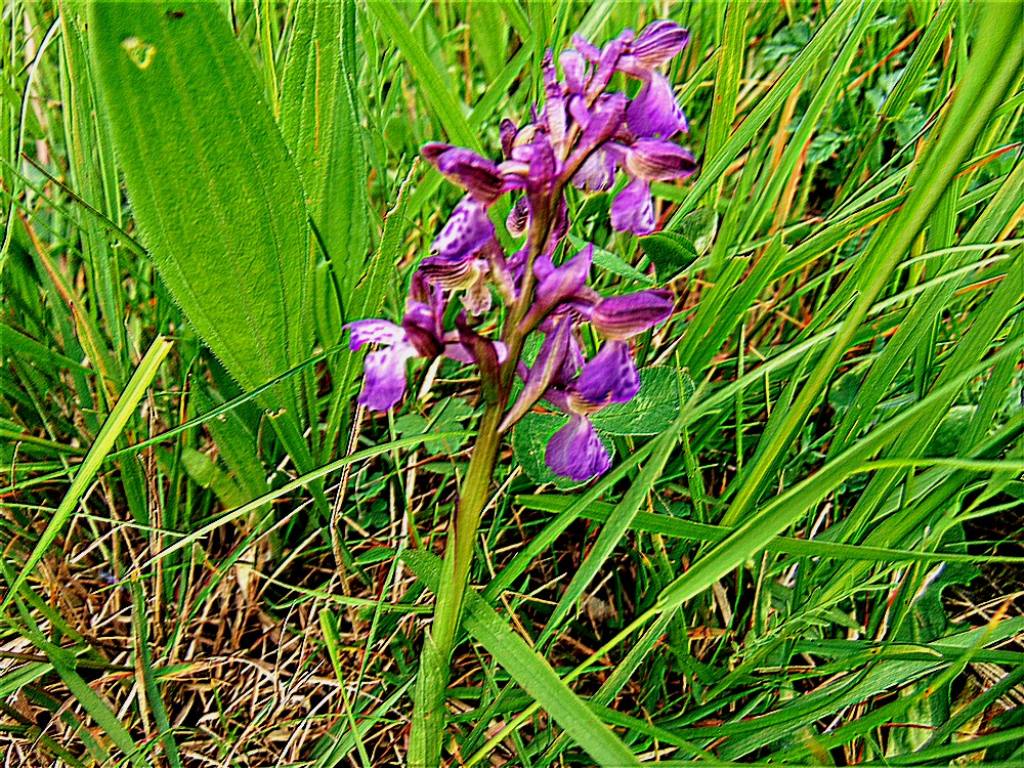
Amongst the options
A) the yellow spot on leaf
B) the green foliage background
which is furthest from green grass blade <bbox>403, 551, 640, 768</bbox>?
the yellow spot on leaf

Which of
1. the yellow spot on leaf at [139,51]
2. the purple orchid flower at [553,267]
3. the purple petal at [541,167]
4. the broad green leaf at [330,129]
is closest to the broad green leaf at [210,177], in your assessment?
the yellow spot on leaf at [139,51]

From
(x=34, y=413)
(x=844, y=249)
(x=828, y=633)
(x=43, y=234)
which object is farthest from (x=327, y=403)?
(x=844, y=249)

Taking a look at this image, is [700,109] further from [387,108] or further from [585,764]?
[585,764]

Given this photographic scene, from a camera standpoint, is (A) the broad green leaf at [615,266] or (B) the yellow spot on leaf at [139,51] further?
(A) the broad green leaf at [615,266]

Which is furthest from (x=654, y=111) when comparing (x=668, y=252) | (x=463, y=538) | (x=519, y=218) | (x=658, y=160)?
(x=463, y=538)

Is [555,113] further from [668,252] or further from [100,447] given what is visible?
[100,447]

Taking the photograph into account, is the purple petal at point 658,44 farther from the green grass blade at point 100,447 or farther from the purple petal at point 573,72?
the green grass blade at point 100,447

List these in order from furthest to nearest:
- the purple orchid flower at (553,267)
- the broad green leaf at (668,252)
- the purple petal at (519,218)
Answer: the broad green leaf at (668,252), the purple petal at (519,218), the purple orchid flower at (553,267)
